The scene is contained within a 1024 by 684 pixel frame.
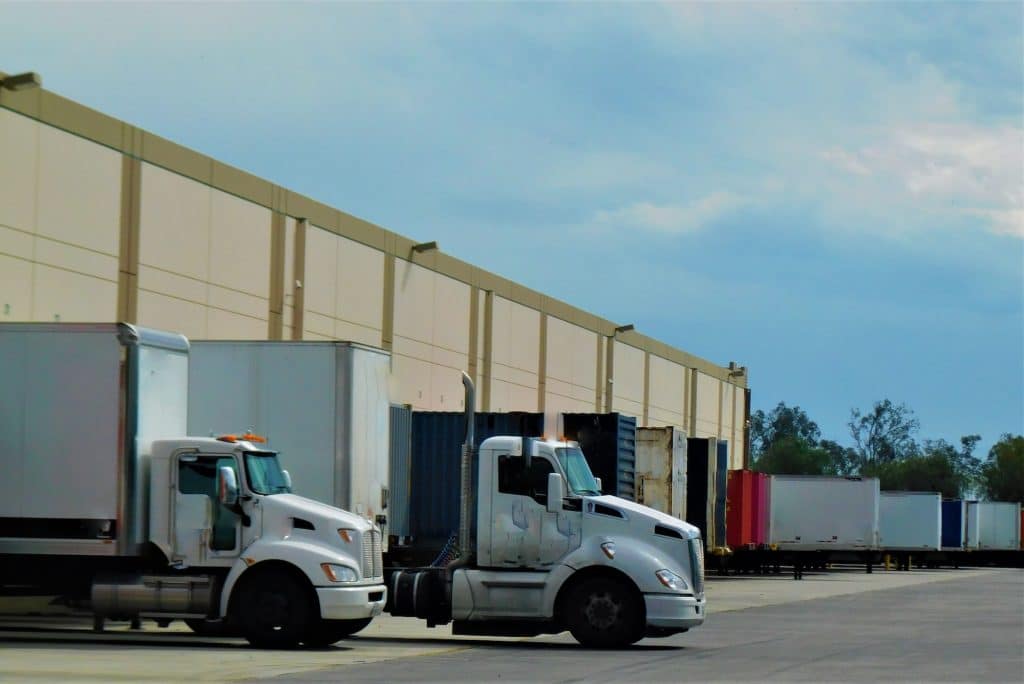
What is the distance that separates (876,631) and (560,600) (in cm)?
722

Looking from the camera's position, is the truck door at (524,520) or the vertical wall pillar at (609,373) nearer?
the truck door at (524,520)

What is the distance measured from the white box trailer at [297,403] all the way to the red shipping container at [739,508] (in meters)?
30.7

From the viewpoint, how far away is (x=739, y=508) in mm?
53562

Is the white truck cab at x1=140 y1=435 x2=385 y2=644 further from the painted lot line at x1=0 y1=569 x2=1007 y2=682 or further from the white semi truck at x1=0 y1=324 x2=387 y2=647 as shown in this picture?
the painted lot line at x1=0 y1=569 x2=1007 y2=682

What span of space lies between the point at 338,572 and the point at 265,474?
1.65m

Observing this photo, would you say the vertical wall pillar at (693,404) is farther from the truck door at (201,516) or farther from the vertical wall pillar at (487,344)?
the truck door at (201,516)

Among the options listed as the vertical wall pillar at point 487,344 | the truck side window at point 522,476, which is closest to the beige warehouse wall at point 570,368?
the vertical wall pillar at point 487,344

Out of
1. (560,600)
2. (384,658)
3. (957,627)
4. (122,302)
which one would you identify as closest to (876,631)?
(957,627)

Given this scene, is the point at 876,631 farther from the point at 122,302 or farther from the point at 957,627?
the point at 122,302

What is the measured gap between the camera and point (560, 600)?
68.3ft

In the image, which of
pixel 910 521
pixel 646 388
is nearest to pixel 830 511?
pixel 646 388

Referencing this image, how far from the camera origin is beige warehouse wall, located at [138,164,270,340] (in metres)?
29.0

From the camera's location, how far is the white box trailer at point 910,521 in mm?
67812

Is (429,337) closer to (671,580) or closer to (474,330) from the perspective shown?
(474,330)
